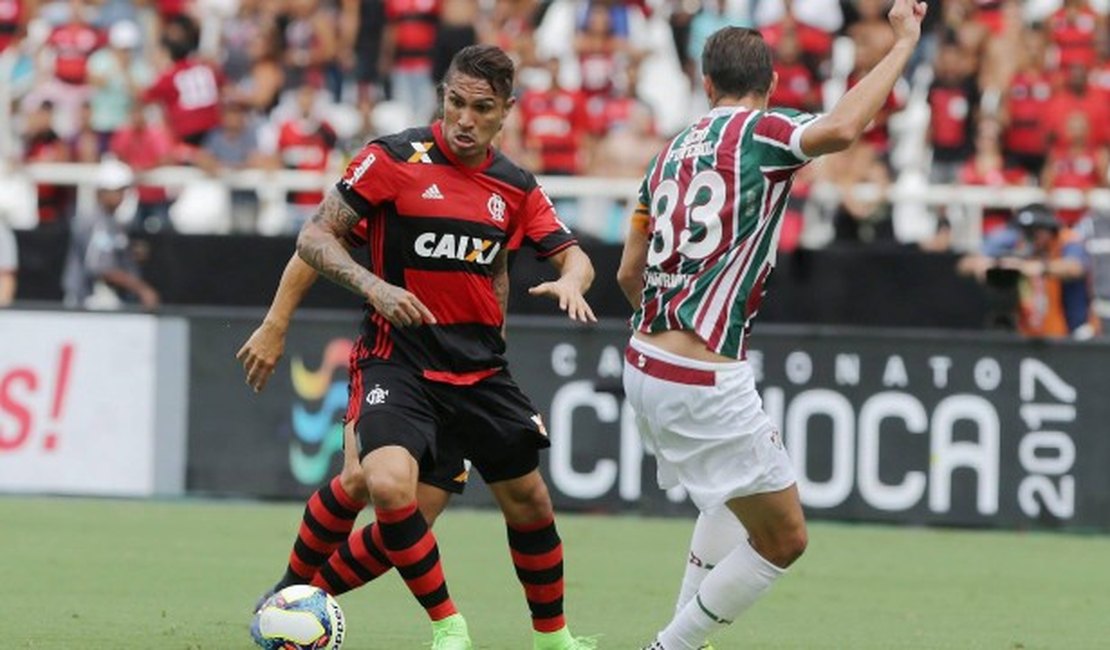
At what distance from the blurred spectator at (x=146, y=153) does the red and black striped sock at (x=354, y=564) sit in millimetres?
9930

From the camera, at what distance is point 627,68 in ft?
67.2

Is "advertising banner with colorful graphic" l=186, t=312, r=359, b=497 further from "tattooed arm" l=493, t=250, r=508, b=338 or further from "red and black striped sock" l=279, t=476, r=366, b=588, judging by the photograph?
"tattooed arm" l=493, t=250, r=508, b=338

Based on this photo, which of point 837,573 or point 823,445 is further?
point 823,445

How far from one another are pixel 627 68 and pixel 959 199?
3698 mm

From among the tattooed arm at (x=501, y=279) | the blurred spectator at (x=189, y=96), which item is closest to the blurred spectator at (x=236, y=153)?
the blurred spectator at (x=189, y=96)

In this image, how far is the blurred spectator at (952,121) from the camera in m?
19.3

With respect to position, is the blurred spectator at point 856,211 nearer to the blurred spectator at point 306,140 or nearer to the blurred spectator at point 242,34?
the blurred spectator at point 306,140

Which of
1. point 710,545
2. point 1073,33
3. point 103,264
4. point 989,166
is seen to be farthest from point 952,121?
point 710,545

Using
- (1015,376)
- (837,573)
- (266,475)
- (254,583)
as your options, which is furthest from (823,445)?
(254,583)

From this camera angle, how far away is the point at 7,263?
17.8 metres

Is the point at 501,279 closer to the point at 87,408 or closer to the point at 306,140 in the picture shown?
the point at 87,408

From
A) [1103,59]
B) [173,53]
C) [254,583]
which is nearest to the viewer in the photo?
[254,583]

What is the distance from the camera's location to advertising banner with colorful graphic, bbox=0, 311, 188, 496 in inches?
592

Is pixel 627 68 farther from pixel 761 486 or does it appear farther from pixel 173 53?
pixel 761 486
